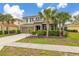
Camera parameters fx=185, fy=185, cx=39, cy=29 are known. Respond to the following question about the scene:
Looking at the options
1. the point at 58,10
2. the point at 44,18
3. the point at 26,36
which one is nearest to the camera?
the point at 58,10

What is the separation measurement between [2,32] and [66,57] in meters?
10.4

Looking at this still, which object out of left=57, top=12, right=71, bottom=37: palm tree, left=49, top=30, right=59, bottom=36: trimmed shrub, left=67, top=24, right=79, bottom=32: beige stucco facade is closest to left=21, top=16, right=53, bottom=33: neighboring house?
left=49, top=30, right=59, bottom=36: trimmed shrub

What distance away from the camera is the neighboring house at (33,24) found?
1115 centimetres

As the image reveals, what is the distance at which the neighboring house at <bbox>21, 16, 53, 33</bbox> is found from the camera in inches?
439

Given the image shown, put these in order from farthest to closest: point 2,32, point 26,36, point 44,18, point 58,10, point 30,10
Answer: point 2,32
point 44,18
point 26,36
point 58,10
point 30,10

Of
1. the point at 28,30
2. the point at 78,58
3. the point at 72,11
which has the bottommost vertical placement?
the point at 78,58

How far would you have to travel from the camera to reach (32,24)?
488 inches

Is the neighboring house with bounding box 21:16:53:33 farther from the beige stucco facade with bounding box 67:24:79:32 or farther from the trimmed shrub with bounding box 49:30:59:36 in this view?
the beige stucco facade with bounding box 67:24:79:32

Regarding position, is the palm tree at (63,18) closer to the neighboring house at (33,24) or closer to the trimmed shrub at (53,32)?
the neighboring house at (33,24)

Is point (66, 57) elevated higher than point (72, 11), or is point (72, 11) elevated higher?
point (72, 11)

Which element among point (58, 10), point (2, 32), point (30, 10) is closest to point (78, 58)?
point (30, 10)

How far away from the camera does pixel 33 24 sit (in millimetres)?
12383

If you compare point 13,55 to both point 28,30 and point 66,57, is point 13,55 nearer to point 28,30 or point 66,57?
point 66,57

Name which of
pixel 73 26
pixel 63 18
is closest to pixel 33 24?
pixel 63 18
